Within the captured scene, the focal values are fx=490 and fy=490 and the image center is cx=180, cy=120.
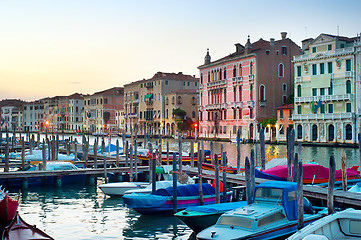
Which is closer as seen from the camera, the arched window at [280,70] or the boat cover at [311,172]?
the boat cover at [311,172]

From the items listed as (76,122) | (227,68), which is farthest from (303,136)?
(76,122)

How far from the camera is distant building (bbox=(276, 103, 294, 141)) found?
144 feet

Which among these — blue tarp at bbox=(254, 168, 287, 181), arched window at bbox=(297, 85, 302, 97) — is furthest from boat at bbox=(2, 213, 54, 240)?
arched window at bbox=(297, 85, 302, 97)

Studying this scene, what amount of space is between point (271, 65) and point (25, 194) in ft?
109

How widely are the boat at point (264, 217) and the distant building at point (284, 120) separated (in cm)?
3350

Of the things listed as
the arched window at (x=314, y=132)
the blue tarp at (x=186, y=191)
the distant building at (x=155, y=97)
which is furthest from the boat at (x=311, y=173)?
the distant building at (x=155, y=97)

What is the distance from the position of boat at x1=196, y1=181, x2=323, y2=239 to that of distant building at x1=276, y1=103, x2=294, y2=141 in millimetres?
33499

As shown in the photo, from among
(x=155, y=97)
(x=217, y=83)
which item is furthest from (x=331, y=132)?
(x=155, y=97)

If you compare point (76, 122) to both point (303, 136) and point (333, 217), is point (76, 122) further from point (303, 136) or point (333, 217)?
point (333, 217)

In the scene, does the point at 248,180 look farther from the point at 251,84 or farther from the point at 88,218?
the point at 251,84

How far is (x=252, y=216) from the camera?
30.9 ft

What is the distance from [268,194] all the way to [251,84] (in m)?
36.8

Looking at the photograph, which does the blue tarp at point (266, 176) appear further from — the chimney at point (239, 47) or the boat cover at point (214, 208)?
the chimney at point (239, 47)

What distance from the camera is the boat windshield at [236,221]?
9.32 metres
